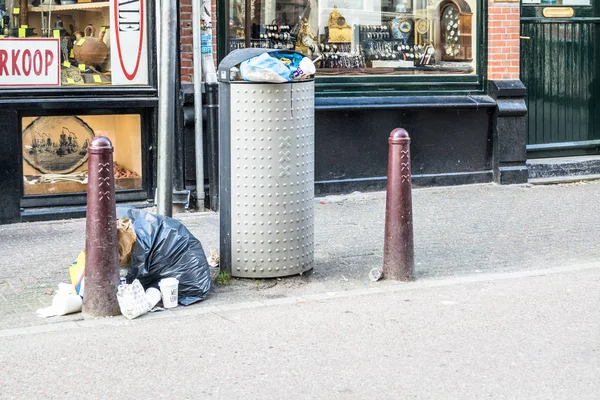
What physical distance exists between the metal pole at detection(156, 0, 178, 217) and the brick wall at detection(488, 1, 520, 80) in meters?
4.91

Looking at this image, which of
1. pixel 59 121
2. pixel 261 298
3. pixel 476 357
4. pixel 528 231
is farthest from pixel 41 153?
pixel 476 357

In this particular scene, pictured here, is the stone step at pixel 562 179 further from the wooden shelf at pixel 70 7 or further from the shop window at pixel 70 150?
the wooden shelf at pixel 70 7

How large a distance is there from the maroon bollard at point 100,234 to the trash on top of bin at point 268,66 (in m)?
1.13

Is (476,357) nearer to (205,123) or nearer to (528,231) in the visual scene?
(528,231)

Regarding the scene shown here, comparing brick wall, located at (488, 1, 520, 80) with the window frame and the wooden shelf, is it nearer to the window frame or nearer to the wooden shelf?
the window frame

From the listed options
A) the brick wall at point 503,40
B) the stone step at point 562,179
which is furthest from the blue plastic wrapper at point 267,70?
the stone step at point 562,179

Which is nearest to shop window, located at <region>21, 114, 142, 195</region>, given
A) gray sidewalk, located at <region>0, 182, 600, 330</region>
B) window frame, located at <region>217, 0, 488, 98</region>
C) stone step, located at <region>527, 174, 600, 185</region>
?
gray sidewalk, located at <region>0, 182, 600, 330</region>

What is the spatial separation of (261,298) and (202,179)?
2.98 metres

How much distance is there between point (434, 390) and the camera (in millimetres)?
4895

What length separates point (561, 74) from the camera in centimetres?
1152

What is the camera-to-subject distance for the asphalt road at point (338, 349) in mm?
4918

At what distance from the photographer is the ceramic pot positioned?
9273 millimetres

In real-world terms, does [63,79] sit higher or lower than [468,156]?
higher

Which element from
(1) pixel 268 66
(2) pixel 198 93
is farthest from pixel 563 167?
(1) pixel 268 66
